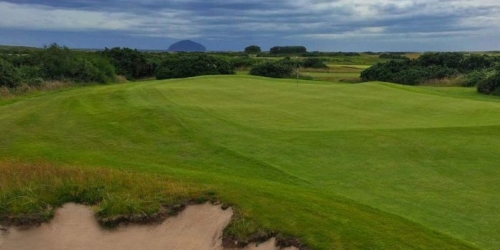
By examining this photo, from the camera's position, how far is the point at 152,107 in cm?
2159

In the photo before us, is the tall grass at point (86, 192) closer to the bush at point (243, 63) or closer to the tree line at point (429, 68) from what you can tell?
the tree line at point (429, 68)

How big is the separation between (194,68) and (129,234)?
54923 mm

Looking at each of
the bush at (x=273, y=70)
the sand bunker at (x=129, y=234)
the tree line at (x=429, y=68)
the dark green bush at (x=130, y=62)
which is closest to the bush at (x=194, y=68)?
the bush at (x=273, y=70)

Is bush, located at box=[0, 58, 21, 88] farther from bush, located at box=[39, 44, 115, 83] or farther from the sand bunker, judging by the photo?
the sand bunker

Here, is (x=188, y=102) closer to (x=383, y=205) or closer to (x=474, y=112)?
(x=474, y=112)

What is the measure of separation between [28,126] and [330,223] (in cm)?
1373

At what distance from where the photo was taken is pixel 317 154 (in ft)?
44.5

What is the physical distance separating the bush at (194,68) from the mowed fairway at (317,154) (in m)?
38.2

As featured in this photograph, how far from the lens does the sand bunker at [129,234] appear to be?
356 inches

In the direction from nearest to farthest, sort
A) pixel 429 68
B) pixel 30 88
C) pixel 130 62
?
1. pixel 30 88
2. pixel 429 68
3. pixel 130 62

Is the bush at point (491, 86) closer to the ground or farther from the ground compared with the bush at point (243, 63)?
farther from the ground

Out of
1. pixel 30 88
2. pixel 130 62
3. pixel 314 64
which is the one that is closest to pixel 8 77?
pixel 30 88

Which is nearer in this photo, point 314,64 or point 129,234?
point 129,234

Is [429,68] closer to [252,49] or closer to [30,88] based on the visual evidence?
[30,88]
